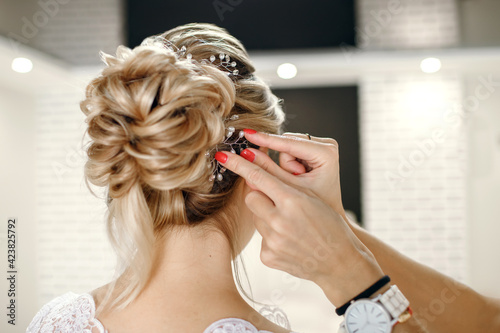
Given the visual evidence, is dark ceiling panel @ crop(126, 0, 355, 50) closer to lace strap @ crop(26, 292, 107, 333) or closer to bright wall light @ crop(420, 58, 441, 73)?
bright wall light @ crop(420, 58, 441, 73)

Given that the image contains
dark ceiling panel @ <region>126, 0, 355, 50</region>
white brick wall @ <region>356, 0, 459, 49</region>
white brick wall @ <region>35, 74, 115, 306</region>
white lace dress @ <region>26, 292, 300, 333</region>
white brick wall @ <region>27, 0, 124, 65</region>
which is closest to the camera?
white lace dress @ <region>26, 292, 300, 333</region>

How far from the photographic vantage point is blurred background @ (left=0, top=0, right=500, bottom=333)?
3711 millimetres

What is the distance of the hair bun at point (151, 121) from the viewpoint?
2.73 ft

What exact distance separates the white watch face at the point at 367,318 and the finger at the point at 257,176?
279 millimetres

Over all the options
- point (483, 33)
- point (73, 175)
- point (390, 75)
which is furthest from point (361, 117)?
point (73, 175)

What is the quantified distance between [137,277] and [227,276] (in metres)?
0.20

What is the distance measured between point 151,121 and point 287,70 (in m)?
3.22

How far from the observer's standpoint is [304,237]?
2.80ft

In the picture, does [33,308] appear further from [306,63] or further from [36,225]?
[306,63]

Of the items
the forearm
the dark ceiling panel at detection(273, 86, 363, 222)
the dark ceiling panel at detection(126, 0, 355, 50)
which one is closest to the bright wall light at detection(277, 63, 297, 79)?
the dark ceiling panel at detection(126, 0, 355, 50)

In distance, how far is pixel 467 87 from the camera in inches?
160

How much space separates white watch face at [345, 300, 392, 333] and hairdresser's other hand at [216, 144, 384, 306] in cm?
Answer: 3

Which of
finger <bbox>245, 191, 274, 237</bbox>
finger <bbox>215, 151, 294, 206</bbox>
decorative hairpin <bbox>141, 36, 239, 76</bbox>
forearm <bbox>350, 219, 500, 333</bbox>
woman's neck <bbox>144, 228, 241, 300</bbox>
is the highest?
decorative hairpin <bbox>141, 36, 239, 76</bbox>

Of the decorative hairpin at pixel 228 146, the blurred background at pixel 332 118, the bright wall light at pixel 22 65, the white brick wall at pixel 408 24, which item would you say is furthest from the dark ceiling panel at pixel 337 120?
the decorative hairpin at pixel 228 146
